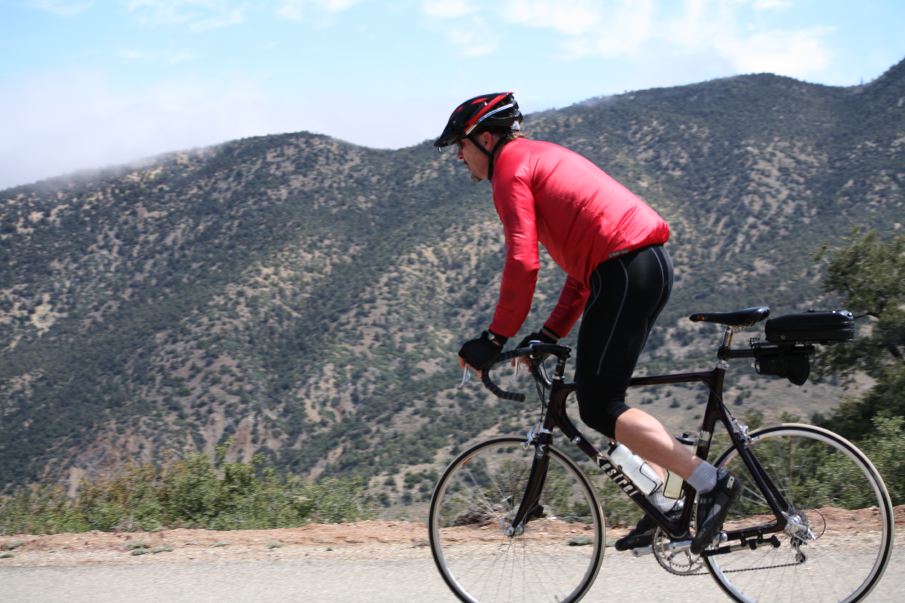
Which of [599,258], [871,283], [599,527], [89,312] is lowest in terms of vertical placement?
[89,312]

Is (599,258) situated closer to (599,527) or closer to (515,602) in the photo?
(599,527)

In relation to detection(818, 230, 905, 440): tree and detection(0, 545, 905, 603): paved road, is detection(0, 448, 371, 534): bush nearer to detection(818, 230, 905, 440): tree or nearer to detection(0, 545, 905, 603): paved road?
detection(0, 545, 905, 603): paved road

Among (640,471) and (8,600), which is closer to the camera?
(640,471)

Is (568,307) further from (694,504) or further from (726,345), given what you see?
(694,504)

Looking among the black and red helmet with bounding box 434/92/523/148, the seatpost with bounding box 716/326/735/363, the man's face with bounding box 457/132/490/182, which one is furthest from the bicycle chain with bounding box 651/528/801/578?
the black and red helmet with bounding box 434/92/523/148

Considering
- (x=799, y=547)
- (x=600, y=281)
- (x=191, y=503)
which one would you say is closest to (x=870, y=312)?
(x=191, y=503)

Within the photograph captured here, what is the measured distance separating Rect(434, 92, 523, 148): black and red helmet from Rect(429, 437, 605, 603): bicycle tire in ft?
4.01

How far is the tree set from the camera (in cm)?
1747

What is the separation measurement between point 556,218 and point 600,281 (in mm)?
285

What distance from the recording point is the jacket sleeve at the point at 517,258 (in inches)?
122

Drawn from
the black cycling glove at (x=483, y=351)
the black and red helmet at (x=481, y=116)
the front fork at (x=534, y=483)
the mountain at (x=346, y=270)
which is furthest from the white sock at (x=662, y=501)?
the mountain at (x=346, y=270)

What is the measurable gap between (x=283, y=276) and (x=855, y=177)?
35075 mm

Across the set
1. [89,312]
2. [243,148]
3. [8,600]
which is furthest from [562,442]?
[243,148]

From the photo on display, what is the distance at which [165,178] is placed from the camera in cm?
7456
